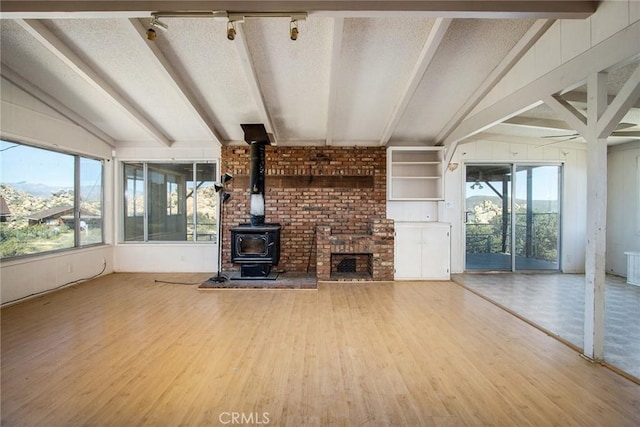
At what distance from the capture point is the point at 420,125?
5.34m

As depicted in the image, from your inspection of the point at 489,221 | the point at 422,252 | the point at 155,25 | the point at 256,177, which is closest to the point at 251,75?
the point at 155,25

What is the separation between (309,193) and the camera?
19.9 ft

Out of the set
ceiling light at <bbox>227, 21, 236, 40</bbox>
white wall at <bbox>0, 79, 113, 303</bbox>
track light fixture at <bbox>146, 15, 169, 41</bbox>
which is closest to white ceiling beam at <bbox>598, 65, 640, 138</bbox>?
ceiling light at <bbox>227, 21, 236, 40</bbox>

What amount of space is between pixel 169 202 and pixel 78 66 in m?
3.04

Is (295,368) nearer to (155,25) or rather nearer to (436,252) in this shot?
(155,25)

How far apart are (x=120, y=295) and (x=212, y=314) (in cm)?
185

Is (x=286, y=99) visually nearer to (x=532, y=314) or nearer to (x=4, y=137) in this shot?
(x=4, y=137)

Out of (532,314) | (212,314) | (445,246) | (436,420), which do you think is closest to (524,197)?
(445,246)

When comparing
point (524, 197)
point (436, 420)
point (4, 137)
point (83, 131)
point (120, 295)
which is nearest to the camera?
point (436, 420)

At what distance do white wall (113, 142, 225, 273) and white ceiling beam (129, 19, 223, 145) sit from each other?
68 centimetres

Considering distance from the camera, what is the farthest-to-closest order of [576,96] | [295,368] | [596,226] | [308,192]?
[308,192], [576,96], [596,226], [295,368]

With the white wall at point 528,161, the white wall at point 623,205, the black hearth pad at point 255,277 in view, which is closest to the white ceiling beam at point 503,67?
the white wall at point 528,161

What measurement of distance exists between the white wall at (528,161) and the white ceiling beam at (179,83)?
4.65 m

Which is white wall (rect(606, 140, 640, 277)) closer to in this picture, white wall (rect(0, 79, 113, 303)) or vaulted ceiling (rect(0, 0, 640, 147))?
vaulted ceiling (rect(0, 0, 640, 147))
